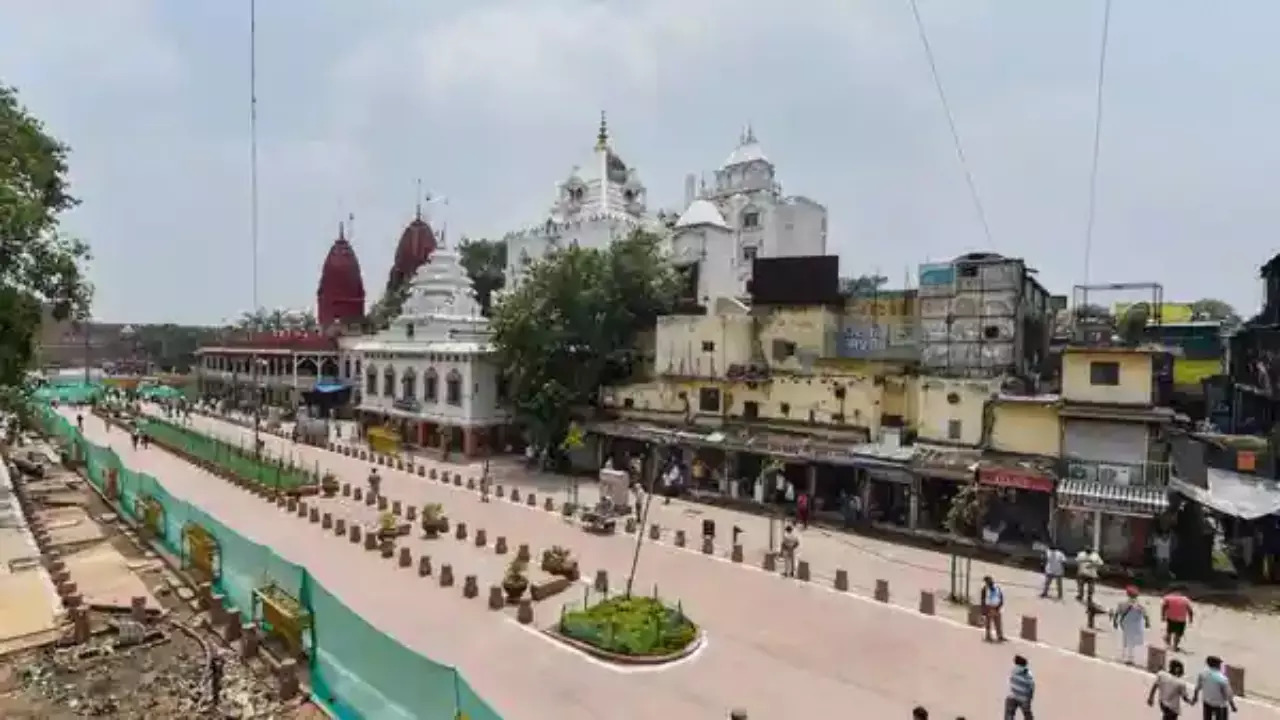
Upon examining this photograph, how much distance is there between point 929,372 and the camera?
2772 centimetres

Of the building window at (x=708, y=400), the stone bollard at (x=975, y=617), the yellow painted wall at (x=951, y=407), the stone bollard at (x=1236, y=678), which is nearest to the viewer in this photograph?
the stone bollard at (x=1236, y=678)

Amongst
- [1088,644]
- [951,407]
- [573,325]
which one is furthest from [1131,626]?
[573,325]

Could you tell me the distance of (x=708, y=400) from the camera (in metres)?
31.8

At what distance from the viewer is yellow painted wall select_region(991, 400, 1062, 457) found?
22797mm

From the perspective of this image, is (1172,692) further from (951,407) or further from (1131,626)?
Result: (951,407)

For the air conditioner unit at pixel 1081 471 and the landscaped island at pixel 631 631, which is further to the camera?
the air conditioner unit at pixel 1081 471

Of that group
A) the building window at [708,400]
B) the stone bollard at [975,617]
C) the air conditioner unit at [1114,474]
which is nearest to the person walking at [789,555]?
the stone bollard at [975,617]

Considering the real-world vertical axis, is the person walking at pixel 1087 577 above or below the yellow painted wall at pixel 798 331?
below

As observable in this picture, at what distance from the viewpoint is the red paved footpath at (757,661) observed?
1237cm

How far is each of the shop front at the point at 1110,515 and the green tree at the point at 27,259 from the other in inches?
1216

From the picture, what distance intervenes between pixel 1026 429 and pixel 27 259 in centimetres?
3238

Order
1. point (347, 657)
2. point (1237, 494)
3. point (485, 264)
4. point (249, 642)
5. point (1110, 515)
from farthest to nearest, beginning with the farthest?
point (485, 264) → point (1110, 515) → point (1237, 494) → point (249, 642) → point (347, 657)

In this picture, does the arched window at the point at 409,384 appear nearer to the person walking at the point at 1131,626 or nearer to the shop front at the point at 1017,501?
the shop front at the point at 1017,501

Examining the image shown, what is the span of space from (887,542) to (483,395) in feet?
75.1
